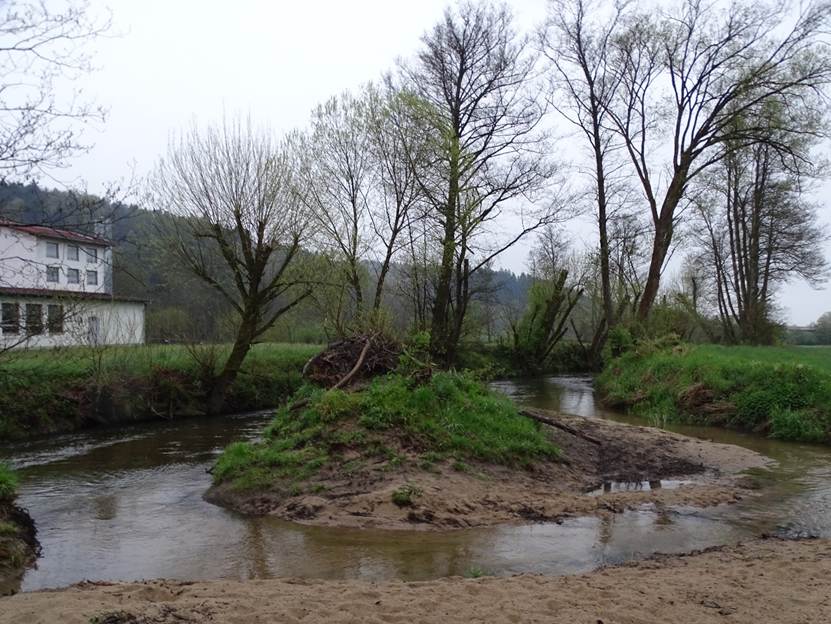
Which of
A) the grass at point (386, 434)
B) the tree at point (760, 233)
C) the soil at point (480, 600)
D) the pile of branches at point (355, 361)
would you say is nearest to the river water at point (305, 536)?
the soil at point (480, 600)

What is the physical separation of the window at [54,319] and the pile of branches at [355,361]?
4.76 meters

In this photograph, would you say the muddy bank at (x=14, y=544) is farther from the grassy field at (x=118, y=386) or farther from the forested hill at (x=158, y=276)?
the grassy field at (x=118, y=386)

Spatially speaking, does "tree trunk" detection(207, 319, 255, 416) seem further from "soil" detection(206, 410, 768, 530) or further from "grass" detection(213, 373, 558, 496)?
"soil" detection(206, 410, 768, 530)

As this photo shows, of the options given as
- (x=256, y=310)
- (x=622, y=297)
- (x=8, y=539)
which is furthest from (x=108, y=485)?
(x=622, y=297)

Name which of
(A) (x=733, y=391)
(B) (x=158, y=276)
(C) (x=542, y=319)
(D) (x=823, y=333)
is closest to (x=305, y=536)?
(A) (x=733, y=391)

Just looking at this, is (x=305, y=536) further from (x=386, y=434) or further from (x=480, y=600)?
(x=480, y=600)

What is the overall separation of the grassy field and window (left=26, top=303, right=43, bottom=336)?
5.98 m

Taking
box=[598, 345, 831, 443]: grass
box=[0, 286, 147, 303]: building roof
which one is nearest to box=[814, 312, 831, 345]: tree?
box=[598, 345, 831, 443]: grass

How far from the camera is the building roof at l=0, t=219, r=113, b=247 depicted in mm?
6207

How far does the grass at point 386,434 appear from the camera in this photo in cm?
954

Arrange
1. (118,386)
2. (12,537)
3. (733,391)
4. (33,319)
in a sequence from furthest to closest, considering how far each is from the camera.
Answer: (118,386)
(733,391)
(33,319)
(12,537)

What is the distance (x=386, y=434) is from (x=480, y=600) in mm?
5109

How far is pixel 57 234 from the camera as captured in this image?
20.9 feet

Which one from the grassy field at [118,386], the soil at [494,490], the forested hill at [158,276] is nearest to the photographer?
the forested hill at [158,276]
